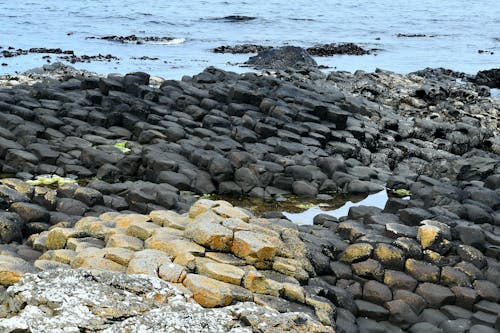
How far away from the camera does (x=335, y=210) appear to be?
16.5 metres

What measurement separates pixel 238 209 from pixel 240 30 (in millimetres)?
51997

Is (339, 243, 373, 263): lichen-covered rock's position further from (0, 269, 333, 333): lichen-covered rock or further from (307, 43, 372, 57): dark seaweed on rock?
(307, 43, 372, 57): dark seaweed on rock

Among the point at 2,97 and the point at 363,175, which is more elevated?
the point at 2,97

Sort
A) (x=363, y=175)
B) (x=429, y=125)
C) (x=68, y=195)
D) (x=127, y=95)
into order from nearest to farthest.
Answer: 1. (x=68, y=195)
2. (x=363, y=175)
3. (x=127, y=95)
4. (x=429, y=125)

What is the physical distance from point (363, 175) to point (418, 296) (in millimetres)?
7326

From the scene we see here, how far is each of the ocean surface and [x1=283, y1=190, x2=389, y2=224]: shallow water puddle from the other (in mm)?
18064

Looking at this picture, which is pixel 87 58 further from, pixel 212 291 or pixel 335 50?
pixel 212 291

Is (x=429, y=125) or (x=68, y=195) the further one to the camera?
(x=429, y=125)

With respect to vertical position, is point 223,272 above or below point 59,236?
above

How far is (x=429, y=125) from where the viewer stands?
2336 cm

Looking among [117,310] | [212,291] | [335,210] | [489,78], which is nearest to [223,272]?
[212,291]

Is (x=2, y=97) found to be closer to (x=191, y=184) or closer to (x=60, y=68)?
(x=191, y=184)

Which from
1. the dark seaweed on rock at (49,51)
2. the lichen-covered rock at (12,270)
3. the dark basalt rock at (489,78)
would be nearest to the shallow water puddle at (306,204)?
the lichen-covered rock at (12,270)

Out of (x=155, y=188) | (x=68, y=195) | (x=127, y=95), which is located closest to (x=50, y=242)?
(x=68, y=195)
